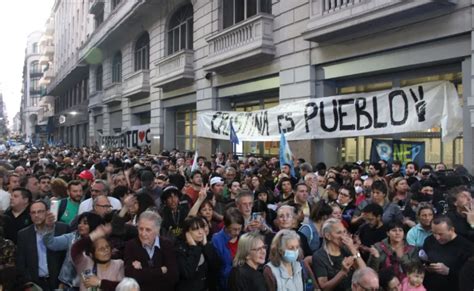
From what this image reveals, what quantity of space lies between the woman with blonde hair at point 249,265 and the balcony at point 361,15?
6903mm

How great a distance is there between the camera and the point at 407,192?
6.77m

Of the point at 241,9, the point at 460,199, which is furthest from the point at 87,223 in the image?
the point at 241,9

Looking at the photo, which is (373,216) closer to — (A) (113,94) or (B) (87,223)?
(B) (87,223)

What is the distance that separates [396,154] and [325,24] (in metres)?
3.68

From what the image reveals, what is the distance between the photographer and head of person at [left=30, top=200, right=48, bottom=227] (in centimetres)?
472

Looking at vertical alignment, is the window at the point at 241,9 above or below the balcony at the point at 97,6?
below

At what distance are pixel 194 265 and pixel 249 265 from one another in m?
0.55

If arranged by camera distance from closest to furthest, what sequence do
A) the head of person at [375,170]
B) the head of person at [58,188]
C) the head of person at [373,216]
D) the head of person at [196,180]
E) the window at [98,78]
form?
the head of person at [373,216]
the head of person at [58,188]
the head of person at [196,180]
the head of person at [375,170]
the window at [98,78]

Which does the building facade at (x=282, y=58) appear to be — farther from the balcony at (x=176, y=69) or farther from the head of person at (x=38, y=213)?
the head of person at (x=38, y=213)

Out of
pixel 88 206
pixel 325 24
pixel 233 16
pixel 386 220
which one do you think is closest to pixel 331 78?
pixel 325 24

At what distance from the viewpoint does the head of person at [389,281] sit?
383 centimetres

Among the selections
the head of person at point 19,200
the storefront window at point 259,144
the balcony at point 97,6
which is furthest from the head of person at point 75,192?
the balcony at point 97,6

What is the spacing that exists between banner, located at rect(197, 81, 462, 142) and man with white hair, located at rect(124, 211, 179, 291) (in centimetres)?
608

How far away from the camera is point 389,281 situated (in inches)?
152
